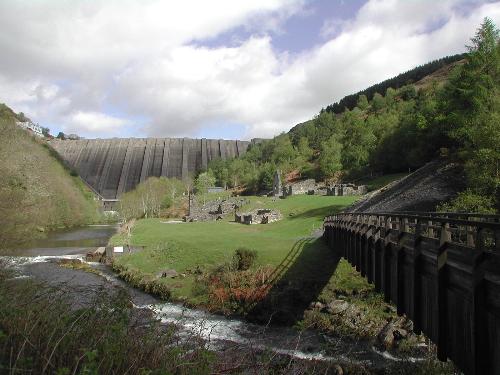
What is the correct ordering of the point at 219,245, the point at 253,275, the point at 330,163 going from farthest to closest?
the point at 330,163 → the point at 219,245 → the point at 253,275

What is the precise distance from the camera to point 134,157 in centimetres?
15700

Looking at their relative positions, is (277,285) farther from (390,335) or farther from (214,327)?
(390,335)

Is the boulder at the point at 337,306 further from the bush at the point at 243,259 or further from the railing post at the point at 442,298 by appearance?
the railing post at the point at 442,298

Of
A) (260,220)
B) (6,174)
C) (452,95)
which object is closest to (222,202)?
(260,220)

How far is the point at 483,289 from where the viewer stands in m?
6.71

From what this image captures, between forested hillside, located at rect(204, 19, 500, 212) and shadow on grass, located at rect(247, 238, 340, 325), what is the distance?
382 inches

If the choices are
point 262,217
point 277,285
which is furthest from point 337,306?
point 262,217

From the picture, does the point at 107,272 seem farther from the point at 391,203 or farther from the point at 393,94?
the point at 393,94

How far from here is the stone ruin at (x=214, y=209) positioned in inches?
2908

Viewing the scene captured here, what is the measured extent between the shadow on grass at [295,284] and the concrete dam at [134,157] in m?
117

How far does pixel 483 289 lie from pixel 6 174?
36910mm

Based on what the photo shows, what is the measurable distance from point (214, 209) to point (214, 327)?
→ 5999 centimetres

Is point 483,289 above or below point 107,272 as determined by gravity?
above

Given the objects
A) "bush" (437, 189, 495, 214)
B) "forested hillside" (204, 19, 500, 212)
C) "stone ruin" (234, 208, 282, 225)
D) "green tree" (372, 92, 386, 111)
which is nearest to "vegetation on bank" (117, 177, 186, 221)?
"forested hillside" (204, 19, 500, 212)
